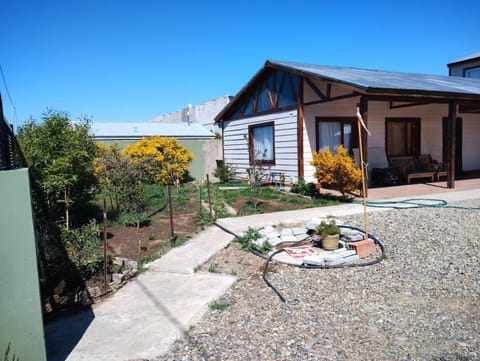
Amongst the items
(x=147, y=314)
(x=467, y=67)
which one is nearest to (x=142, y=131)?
(x=147, y=314)

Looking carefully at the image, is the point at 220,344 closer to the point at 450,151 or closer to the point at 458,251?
the point at 458,251

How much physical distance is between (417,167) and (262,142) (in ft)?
18.2

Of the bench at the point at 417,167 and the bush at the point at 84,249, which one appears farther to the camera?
the bench at the point at 417,167

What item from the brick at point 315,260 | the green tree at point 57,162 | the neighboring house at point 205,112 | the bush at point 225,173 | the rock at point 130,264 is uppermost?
the neighboring house at point 205,112

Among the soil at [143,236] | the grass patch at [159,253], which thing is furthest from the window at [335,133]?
the grass patch at [159,253]

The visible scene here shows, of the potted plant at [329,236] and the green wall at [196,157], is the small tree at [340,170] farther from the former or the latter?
the green wall at [196,157]

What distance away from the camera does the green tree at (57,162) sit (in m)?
6.48

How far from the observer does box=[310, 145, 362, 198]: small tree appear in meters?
8.80

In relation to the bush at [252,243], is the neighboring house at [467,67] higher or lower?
higher

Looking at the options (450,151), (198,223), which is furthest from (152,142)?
(450,151)

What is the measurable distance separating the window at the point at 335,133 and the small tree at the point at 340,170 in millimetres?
2051

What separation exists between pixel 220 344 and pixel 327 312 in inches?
45.9

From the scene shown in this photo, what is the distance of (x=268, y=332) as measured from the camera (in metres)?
3.38

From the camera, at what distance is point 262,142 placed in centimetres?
1344
